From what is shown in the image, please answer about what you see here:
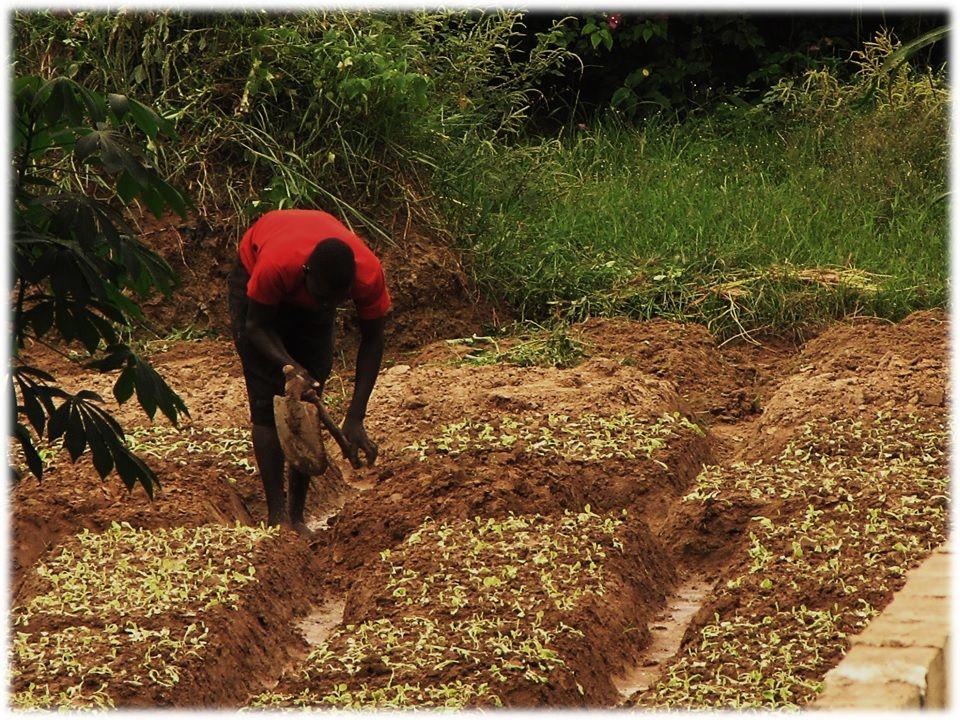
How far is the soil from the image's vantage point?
5.15m

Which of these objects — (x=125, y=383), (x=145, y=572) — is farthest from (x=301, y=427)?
(x=125, y=383)

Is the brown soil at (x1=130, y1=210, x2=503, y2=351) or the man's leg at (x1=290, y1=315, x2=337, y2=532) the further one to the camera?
the brown soil at (x1=130, y1=210, x2=503, y2=351)

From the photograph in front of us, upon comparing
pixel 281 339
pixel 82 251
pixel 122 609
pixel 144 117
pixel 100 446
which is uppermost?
pixel 144 117

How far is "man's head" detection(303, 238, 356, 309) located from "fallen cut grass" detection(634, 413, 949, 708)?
1675mm

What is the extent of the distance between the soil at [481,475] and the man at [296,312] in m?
0.35

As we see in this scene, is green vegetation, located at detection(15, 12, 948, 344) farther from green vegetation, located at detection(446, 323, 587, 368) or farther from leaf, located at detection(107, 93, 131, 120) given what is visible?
leaf, located at detection(107, 93, 131, 120)

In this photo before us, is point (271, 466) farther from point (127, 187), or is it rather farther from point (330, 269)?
point (127, 187)

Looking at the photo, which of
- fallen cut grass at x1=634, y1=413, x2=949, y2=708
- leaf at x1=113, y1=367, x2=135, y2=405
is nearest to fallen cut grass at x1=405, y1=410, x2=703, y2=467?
fallen cut grass at x1=634, y1=413, x2=949, y2=708

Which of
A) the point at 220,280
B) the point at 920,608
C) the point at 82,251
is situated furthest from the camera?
the point at 220,280

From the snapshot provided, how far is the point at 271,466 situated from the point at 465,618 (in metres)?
1.48

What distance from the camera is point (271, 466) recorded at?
250 inches

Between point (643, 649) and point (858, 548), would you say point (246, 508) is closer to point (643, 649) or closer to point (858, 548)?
point (643, 649)

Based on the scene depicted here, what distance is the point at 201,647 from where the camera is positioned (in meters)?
4.95

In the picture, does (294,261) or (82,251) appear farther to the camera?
(294,261)
